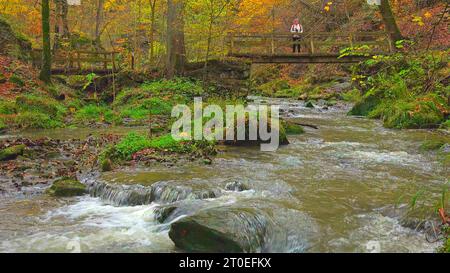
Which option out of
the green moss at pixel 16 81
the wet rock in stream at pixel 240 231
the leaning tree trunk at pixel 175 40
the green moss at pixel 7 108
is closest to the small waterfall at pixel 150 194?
the wet rock in stream at pixel 240 231

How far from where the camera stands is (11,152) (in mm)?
10180

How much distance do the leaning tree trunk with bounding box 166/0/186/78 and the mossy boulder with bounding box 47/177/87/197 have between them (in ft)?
44.6

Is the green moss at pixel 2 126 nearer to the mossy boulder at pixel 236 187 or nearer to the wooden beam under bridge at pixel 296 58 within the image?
the mossy boulder at pixel 236 187

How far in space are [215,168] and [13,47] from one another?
55.3ft

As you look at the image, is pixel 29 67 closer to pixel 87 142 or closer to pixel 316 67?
pixel 87 142

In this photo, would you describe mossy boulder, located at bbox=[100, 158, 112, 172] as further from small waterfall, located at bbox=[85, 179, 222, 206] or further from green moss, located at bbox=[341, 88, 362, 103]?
green moss, located at bbox=[341, 88, 362, 103]

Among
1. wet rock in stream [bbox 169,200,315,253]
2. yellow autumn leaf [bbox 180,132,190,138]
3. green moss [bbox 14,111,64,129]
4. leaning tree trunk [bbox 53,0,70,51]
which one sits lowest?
wet rock in stream [bbox 169,200,315,253]

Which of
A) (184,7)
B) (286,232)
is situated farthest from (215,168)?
(184,7)

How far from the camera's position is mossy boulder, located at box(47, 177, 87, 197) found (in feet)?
25.8

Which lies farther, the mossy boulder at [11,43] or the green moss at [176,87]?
the mossy boulder at [11,43]

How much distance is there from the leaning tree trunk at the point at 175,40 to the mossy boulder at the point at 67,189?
13596 mm

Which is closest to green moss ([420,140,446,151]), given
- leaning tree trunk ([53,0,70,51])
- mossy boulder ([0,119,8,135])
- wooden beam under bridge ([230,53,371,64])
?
wooden beam under bridge ([230,53,371,64])

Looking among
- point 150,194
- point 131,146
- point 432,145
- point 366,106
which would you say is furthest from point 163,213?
point 366,106

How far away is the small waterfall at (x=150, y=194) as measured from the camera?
7.42 metres
